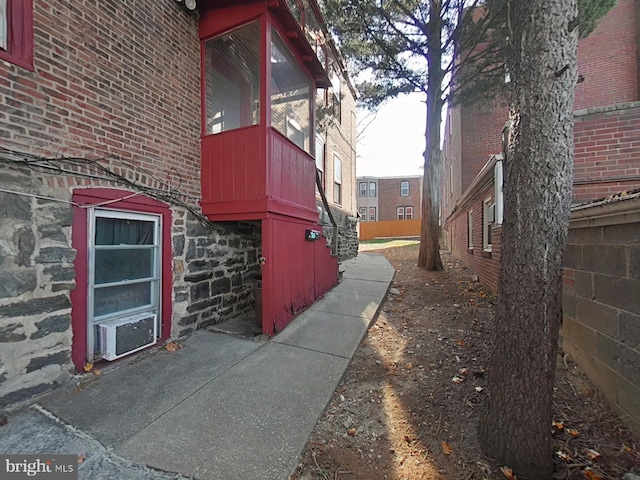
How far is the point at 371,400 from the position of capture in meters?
2.70

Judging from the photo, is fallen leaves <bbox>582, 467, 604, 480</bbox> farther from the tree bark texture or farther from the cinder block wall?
the tree bark texture

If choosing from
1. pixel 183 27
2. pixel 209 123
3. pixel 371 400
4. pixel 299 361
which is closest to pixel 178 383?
pixel 299 361

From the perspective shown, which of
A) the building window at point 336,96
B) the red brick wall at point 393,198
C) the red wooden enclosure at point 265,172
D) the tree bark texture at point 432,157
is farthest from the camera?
the red brick wall at point 393,198

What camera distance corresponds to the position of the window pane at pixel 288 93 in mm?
4750

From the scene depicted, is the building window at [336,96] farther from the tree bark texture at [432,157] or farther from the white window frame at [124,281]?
the white window frame at [124,281]

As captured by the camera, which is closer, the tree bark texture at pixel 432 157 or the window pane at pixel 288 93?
the window pane at pixel 288 93

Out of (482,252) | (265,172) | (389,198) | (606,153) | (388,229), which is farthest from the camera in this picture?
(389,198)

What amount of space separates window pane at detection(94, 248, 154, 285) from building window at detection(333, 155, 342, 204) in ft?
24.2

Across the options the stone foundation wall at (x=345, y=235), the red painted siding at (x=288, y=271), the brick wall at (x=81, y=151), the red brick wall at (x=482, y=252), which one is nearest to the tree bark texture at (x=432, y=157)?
the red brick wall at (x=482, y=252)

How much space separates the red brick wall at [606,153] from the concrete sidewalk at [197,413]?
13.1ft

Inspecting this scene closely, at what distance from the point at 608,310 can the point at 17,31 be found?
553 cm

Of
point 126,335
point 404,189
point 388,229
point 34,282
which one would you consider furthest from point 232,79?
point 404,189

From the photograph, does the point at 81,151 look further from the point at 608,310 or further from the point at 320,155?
the point at 320,155

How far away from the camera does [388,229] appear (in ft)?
96.2
